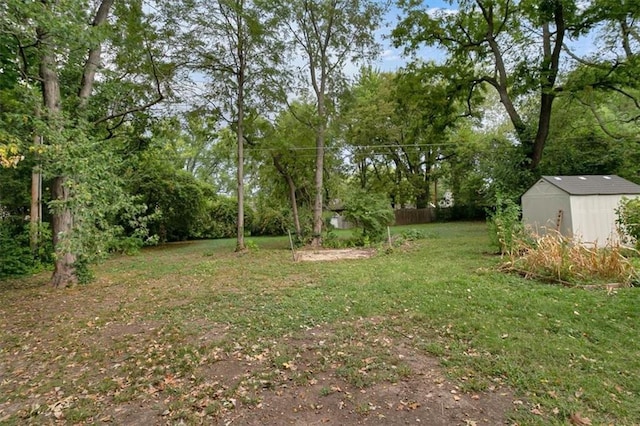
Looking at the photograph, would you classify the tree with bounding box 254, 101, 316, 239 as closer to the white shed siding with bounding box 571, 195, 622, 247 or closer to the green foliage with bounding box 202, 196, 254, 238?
the green foliage with bounding box 202, 196, 254, 238

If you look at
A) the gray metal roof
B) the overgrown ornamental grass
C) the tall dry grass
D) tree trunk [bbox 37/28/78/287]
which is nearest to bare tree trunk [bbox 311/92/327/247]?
the overgrown ornamental grass

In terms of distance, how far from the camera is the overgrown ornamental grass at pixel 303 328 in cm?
240

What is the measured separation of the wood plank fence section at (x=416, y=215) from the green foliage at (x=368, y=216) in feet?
37.5

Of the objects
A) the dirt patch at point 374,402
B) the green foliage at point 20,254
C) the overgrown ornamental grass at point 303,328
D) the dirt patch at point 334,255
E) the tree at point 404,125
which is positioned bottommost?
the dirt patch at point 374,402

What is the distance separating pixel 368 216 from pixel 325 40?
20.0ft

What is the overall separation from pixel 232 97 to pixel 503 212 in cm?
854

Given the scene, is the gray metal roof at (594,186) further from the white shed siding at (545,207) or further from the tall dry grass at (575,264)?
the tall dry grass at (575,264)

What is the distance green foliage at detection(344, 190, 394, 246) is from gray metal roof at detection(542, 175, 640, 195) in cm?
461

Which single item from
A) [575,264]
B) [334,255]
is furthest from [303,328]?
[334,255]

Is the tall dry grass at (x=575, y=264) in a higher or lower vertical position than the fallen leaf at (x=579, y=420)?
higher

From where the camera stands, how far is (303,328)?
3.67m

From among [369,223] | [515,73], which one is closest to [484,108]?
[515,73]

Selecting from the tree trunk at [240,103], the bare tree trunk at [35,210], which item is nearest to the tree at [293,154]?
the tree trunk at [240,103]

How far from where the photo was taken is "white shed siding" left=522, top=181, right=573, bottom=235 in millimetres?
7621
